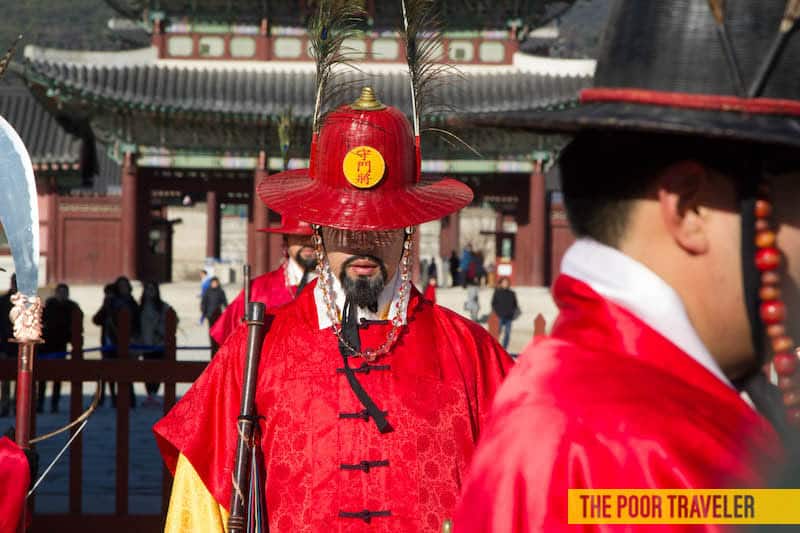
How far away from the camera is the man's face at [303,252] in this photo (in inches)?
270

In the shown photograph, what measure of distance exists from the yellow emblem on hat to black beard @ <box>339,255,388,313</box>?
250mm

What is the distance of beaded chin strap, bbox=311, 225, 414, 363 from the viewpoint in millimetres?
3451

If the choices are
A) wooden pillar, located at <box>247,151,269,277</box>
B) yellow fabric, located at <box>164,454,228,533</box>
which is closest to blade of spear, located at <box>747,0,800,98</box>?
yellow fabric, located at <box>164,454,228,533</box>

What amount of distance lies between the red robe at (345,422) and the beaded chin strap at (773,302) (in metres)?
1.94

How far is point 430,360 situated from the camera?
11.4 ft

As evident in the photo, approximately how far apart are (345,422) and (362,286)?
0.40 m

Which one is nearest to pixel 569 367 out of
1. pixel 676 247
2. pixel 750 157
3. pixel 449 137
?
pixel 676 247

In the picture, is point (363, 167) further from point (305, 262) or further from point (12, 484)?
point (305, 262)

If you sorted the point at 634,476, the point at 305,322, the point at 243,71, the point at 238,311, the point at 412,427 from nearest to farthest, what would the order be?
the point at 634,476 < the point at 412,427 < the point at 305,322 < the point at 238,311 < the point at 243,71

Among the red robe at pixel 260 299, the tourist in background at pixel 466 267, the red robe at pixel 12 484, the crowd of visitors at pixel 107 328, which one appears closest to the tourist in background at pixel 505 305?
the crowd of visitors at pixel 107 328

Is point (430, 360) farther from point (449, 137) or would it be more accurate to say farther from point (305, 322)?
point (449, 137)

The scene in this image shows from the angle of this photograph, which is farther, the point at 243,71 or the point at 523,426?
the point at 243,71

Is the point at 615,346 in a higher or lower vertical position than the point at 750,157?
A: lower

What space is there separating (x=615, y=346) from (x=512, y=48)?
23.9 meters
